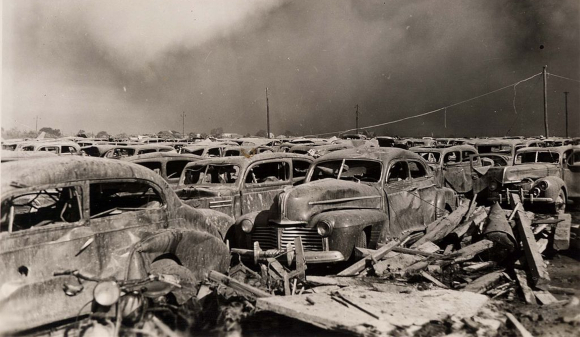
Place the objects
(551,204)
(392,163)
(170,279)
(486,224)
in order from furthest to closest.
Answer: (551,204)
(392,163)
(486,224)
(170,279)

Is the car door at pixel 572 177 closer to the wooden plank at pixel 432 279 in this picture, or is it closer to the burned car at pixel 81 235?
the wooden plank at pixel 432 279

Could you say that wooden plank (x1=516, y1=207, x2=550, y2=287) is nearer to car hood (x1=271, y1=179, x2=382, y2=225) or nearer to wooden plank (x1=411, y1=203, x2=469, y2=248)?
wooden plank (x1=411, y1=203, x2=469, y2=248)

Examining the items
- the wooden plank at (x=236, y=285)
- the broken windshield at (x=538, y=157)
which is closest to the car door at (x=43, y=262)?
the wooden plank at (x=236, y=285)

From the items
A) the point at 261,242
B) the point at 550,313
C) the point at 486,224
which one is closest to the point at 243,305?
the point at 261,242

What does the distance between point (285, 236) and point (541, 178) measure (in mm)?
6206

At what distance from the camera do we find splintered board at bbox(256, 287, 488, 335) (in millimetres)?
3717

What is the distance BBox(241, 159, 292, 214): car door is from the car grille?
1.65m

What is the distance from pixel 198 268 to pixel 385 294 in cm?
195

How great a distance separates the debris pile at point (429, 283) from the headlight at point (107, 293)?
1.21 m

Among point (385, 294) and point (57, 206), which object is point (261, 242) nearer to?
point (385, 294)


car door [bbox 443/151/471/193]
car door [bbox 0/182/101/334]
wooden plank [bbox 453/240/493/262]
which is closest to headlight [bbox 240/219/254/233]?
car door [bbox 0/182/101/334]

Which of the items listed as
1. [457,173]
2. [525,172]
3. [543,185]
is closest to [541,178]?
[543,185]

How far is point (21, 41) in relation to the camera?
576 centimetres

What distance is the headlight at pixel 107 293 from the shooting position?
3260 mm
